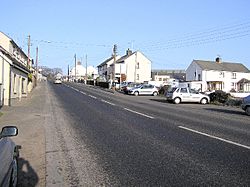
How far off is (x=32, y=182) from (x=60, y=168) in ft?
3.45

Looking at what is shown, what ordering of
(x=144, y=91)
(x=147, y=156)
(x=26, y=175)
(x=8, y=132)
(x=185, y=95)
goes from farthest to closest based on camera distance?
(x=144, y=91)
(x=185, y=95)
(x=147, y=156)
(x=26, y=175)
(x=8, y=132)

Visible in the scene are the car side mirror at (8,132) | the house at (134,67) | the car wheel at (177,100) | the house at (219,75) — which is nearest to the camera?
the car side mirror at (8,132)

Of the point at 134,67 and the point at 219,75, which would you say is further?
the point at 134,67

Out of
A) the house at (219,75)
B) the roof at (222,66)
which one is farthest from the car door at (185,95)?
the roof at (222,66)

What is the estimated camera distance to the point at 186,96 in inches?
1315

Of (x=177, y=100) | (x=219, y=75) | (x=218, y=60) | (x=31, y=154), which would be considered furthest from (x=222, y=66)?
(x=31, y=154)

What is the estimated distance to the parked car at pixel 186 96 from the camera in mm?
33125

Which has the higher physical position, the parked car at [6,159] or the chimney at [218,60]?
the chimney at [218,60]

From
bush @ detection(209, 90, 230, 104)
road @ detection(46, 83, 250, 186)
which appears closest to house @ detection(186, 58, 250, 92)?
bush @ detection(209, 90, 230, 104)

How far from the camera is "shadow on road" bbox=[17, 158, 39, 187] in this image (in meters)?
6.13

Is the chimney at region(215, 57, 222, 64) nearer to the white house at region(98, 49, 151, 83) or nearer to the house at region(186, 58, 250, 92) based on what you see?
the house at region(186, 58, 250, 92)

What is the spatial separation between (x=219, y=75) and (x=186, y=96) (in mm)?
49215

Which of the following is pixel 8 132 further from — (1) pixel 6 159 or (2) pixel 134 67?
(2) pixel 134 67

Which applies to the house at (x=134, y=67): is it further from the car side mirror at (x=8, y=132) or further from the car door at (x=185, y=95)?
the car side mirror at (x=8, y=132)
